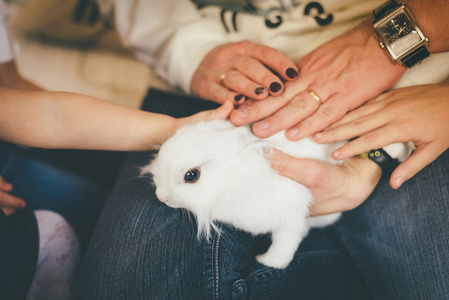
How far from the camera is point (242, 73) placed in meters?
0.74

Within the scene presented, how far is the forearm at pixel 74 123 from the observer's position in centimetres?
63

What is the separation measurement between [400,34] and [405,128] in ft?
0.69

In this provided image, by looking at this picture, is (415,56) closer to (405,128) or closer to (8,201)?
(405,128)

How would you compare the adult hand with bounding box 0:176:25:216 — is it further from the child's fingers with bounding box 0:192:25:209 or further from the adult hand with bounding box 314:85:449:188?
the adult hand with bounding box 314:85:449:188

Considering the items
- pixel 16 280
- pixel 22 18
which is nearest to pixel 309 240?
pixel 16 280

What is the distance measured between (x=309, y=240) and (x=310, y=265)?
8cm

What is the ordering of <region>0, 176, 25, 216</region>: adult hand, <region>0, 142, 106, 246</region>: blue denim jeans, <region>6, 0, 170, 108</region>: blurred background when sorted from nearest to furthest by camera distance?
<region>0, 176, 25, 216</region>: adult hand
<region>0, 142, 106, 246</region>: blue denim jeans
<region>6, 0, 170, 108</region>: blurred background

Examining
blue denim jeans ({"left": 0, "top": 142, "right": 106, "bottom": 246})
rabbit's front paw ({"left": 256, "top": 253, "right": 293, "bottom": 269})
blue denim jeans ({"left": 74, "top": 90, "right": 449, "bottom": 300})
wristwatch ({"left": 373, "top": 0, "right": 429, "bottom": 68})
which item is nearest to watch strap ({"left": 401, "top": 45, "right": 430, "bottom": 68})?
wristwatch ({"left": 373, "top": 0, "right": 429, "bottom": 68})

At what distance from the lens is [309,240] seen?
29.8 inches

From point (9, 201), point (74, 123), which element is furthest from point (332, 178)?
point (9, 201)

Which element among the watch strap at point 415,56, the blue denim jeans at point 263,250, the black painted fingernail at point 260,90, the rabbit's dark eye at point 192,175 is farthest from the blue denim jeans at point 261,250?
the black painted fingernail at point 260,90

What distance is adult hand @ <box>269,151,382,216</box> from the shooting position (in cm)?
60

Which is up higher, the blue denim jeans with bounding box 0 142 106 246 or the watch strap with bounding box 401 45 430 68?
the watch strap with bounding box 401 45 430 68

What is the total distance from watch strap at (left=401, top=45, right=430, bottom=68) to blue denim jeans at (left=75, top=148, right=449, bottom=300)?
0.76ft
